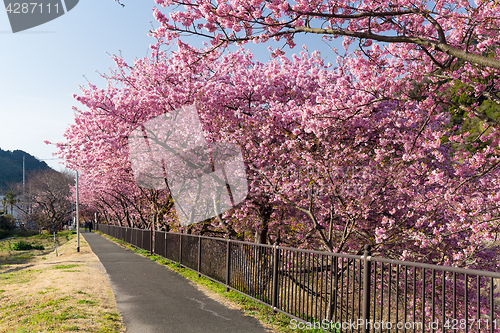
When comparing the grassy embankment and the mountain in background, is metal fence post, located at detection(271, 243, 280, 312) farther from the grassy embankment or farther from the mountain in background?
the mountain in background

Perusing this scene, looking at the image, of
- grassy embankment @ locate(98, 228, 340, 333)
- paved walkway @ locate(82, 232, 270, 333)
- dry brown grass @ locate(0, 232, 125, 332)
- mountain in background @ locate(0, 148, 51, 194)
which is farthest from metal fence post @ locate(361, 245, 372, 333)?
mountain in background @ locate(0, 148, 51, 194)

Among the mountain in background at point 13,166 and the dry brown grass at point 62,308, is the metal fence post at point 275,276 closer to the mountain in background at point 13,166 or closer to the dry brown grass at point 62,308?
the dry brown grass at point 62,308

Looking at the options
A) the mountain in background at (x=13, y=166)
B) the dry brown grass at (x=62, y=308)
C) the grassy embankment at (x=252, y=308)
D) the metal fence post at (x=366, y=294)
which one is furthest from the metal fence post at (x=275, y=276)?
the mountain in background at (x=13, y=166)

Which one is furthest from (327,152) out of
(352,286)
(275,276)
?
(352,286)

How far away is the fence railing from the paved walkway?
77 centimetres

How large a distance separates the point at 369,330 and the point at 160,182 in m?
16.6

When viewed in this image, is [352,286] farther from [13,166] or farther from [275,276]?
[13,166]

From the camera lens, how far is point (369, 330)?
469 cm

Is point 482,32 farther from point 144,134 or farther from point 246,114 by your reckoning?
point 144,134

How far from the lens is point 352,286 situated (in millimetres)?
5617

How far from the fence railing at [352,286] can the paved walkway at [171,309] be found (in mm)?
765

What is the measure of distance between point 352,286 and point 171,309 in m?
4.02

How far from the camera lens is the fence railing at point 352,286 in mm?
4164

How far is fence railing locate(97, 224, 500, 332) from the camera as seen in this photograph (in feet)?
13.7
